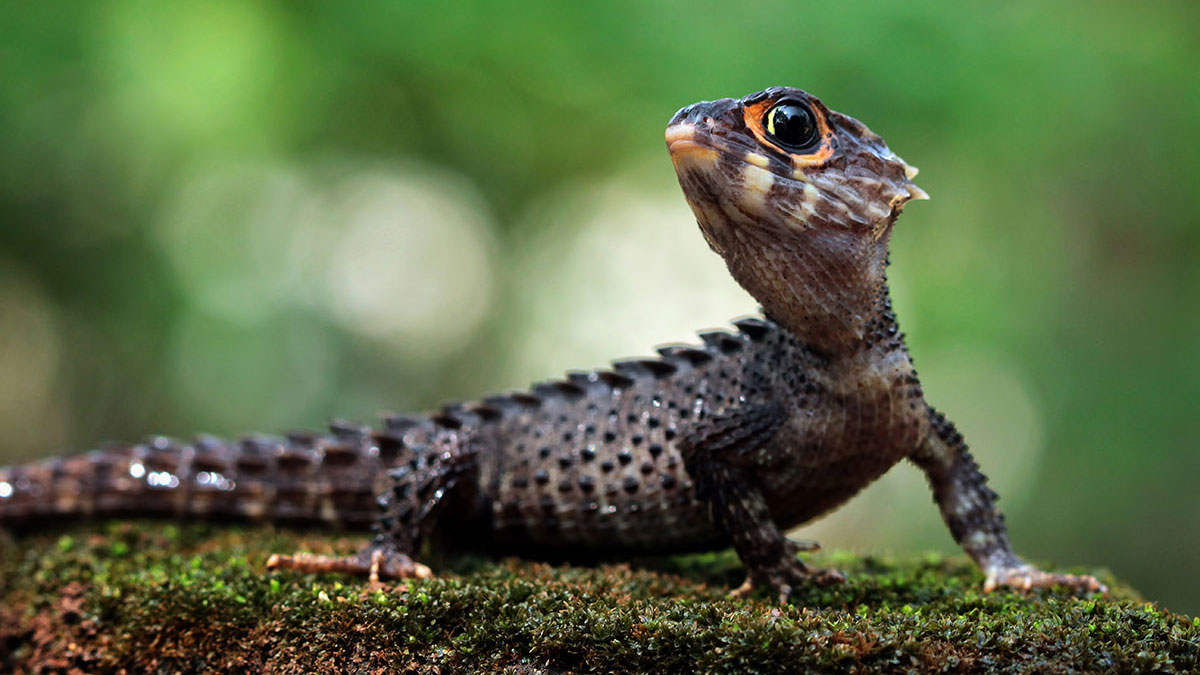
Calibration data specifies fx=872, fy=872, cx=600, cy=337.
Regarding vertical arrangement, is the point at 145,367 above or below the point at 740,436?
above

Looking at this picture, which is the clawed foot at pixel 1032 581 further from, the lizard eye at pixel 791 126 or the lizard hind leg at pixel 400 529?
the lizard hind leg at pixel 400 529

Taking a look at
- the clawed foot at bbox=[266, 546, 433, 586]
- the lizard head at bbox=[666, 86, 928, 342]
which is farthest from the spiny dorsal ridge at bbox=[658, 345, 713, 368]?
the clawed foot at bbox=[266, 546, 433, 586]

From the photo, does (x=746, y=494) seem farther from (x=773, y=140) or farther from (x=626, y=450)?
(x=773, y=140)

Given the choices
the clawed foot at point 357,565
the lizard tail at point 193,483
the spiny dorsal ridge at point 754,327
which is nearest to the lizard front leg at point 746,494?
the spiny dorsal ridge at point 754,327

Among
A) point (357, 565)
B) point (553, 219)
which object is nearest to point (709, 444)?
point (357, 565)

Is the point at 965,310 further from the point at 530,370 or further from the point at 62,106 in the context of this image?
the point at 62,106

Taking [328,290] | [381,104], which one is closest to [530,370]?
[328,290]
